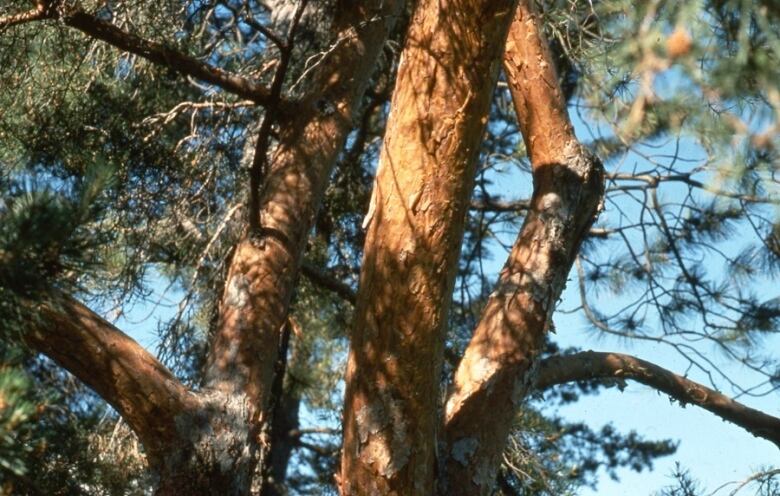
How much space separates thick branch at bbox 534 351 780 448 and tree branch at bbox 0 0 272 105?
1.63 m

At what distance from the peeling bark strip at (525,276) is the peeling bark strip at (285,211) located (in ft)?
2.59

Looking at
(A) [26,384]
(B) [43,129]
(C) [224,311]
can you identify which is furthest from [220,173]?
(A) [26,384]

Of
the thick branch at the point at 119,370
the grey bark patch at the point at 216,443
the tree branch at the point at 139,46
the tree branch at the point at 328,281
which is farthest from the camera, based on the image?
the tree branch at the point at 328,281

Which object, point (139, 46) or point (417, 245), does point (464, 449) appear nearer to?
point (417, 245)

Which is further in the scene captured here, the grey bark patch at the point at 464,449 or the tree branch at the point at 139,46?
the tree branch at the point at 139,46

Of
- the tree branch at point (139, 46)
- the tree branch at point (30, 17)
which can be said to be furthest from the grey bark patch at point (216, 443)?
the tree branch at point (30, 17)

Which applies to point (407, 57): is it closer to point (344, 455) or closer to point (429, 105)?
point (429, 105)

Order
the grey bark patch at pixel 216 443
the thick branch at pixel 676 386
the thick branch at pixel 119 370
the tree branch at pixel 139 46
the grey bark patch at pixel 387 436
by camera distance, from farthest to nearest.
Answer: the thick branch at pixel 676 386 → the tree branch at pixel 139 46 → the grey bark patch at pixel 216 443 → the thick branch at pixel 119 370 → the grey bark patch at pixel 387 436

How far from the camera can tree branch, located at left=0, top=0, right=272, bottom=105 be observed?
4.20 m

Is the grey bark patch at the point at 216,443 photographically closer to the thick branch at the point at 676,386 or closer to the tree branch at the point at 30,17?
the thick branch at the point at 676,386

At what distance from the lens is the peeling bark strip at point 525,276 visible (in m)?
3.32

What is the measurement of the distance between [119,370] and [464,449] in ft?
3.40

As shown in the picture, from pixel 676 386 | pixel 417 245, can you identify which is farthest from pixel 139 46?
pixel 676 386

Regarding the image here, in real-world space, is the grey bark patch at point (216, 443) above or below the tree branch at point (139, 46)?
below
